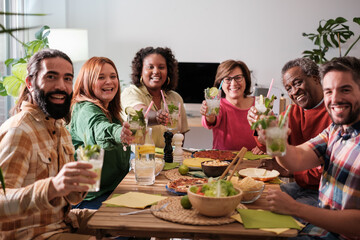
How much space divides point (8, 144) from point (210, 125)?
2.00m

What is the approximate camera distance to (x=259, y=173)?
7.03 feet

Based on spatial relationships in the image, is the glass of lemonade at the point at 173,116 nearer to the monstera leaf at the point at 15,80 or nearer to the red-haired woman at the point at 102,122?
the red-haired woman at the point at 102,122

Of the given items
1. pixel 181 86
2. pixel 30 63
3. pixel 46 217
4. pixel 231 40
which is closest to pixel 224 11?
pixel 231 40

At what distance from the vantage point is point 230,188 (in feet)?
4.97

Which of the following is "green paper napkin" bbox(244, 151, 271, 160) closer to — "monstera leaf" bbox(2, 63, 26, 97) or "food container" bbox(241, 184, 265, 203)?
"food container" bbox(241, 184, 265, 203)

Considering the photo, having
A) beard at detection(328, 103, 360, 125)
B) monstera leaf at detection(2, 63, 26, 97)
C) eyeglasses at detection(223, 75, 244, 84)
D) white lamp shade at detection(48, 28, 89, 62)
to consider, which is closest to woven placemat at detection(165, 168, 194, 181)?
beard at detection(328, 103, 360, 125)

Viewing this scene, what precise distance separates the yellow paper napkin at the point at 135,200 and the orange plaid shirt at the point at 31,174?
16 centimetres

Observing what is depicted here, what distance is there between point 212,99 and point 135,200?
1.29 m

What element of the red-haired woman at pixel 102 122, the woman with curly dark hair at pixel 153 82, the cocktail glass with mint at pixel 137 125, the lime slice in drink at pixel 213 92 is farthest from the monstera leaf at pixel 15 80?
the cocktail glass with mint at pixel 137 125

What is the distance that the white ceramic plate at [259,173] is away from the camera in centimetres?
205

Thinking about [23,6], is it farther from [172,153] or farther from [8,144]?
[8,144]

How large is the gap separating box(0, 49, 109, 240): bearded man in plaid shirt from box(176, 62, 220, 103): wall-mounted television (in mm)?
3620

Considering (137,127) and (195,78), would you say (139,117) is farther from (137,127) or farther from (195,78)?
(195,78)

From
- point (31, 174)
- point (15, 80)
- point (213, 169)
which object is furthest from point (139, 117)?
point (15, 80)
